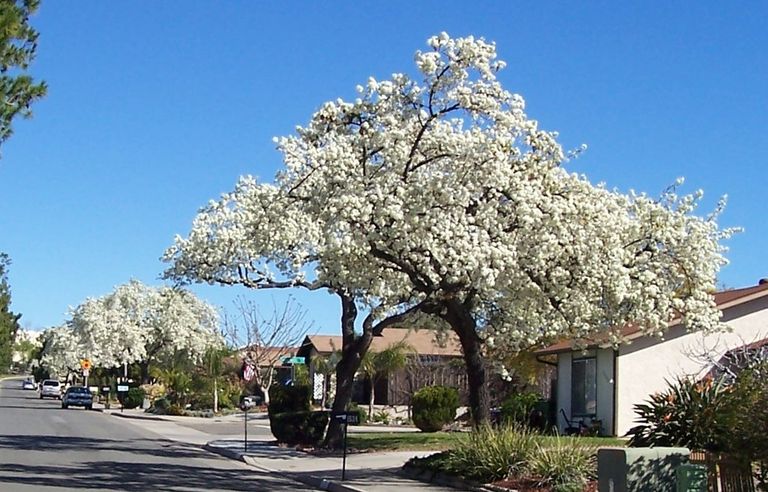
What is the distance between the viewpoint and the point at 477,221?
68.0ft

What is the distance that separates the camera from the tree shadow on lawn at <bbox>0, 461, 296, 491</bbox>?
19812 mm

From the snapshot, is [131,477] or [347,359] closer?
[131,477]

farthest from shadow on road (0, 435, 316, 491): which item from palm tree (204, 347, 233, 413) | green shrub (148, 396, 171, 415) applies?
palm tree (204, 347, 233, 413)

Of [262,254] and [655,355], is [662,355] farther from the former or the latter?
[262,254]

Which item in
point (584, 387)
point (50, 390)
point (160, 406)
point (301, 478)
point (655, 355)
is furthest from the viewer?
point (50, 390)

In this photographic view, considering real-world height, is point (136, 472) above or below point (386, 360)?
below

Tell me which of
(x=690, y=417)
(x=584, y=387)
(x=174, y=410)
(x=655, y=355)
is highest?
(x=655, y=355)

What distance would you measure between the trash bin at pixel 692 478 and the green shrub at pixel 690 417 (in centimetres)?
136

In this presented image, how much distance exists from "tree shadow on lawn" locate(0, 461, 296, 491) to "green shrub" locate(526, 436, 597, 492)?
5.11 metres

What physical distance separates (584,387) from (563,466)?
1625cm

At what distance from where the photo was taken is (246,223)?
2667 centimetres

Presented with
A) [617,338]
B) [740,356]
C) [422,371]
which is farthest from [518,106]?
[422,371]

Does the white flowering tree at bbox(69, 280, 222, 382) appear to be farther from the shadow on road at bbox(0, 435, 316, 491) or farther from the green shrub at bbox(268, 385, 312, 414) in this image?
the shadow on road at bbox(0, 435, 316, 491)

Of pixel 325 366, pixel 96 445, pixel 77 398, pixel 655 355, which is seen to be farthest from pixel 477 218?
pixel 77 398
